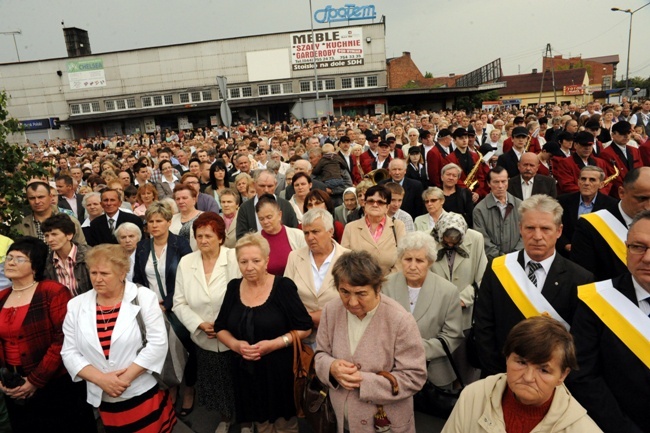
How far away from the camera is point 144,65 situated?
43.6 metres

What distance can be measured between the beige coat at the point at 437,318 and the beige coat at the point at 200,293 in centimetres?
160

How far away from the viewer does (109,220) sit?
19.4 ft

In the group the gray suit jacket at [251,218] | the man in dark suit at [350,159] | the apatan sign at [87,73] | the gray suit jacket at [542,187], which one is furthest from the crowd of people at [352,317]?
the apatan sign at [87,73]

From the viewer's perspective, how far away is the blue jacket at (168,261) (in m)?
4.35

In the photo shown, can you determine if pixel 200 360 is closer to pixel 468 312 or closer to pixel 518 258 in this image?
pixel 468 312

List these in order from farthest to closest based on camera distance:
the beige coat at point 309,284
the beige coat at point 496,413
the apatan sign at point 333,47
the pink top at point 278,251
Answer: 1. the apatan sign at point 333,47
2. the pink top at point 278,251
3. the beige coat at point 309,284
4. the beige coat at point 496,413

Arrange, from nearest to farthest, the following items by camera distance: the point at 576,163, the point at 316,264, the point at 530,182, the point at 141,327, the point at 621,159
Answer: the point at 141,327 < the point at 316,264 < the point at 530,182 < the point at 576,163 < the point at 621,159

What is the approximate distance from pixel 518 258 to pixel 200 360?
301cm

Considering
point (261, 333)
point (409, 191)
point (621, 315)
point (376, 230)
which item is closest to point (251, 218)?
point (376, 230)

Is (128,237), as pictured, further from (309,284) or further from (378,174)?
(378,174)

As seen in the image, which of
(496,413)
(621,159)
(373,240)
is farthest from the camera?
(621,159)

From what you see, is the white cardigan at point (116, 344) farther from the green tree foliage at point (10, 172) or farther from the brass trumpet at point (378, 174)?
the brass trumpet at point (378, 174)

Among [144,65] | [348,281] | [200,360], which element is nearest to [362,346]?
[348,281]

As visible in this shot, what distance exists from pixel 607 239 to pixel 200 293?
342cm
